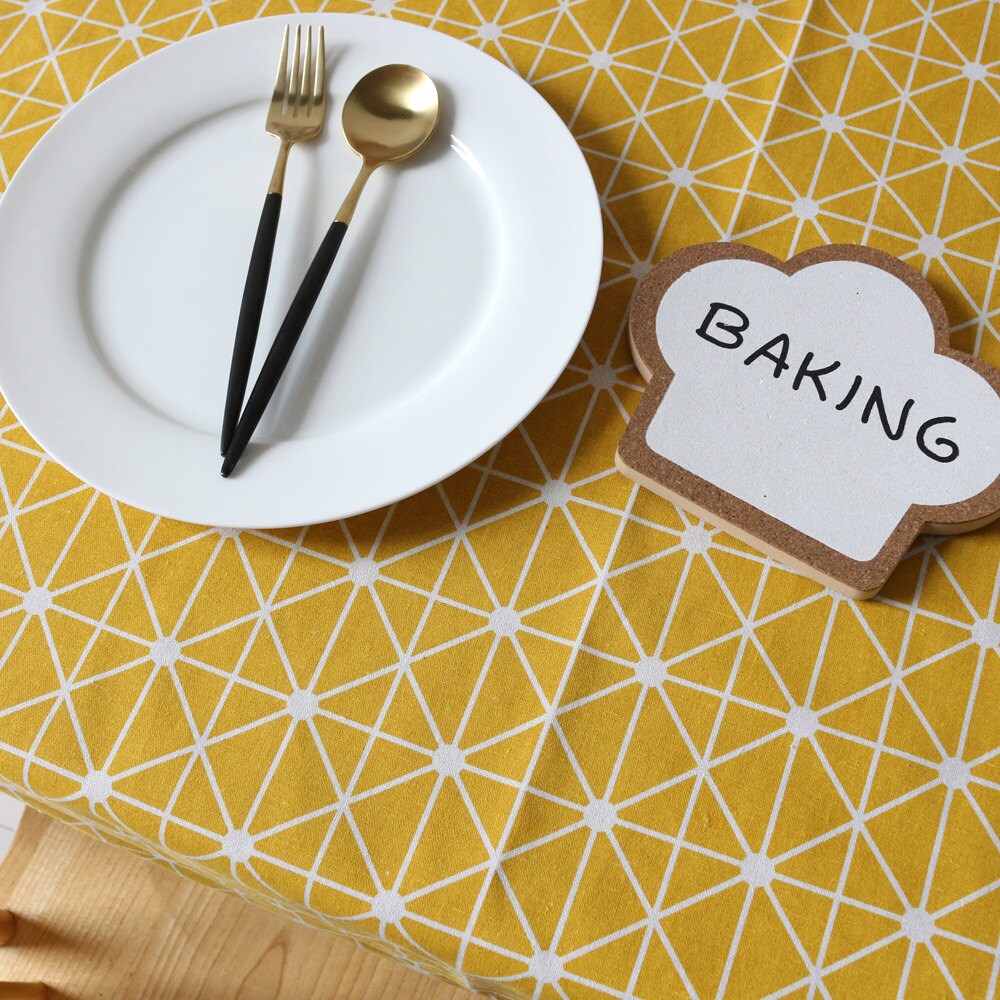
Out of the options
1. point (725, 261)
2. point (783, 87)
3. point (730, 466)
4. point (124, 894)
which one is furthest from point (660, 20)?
point (124, 894)

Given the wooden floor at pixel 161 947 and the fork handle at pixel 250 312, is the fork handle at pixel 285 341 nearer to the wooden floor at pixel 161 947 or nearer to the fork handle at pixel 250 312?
the fork handle at pixel 250 312

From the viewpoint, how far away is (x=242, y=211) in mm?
595

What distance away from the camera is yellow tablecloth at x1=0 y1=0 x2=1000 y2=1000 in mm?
453

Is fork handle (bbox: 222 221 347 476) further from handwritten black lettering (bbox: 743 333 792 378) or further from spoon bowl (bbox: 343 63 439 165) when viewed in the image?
handwritten black lettering (bbox: 743 333 792 378)

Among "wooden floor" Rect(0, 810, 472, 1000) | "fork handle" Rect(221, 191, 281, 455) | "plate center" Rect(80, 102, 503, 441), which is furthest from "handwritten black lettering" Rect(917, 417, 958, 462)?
"wooden floor" Rect(0, 810, 472, 1000)

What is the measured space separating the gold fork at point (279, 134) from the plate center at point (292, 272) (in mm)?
13

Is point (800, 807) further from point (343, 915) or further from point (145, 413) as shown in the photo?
point (145, 413)

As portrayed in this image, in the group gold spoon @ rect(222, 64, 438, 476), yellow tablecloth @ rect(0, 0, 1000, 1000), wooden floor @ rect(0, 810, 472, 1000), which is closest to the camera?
→ yellow tablecloth @ rect(0, 0, 1000, 1000)

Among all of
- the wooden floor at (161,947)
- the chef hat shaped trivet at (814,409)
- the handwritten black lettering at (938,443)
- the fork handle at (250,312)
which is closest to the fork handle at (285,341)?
the fork handle at (250,312)

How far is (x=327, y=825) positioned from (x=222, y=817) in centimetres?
6

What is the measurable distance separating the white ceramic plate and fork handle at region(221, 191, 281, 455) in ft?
0.06

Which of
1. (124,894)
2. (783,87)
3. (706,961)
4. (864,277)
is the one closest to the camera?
(706,961)

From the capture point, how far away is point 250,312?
0.54 metres

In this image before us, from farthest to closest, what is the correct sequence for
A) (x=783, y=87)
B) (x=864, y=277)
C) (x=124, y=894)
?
(x=124, y=894), (x=783, y=87), (x=864, y=277)
